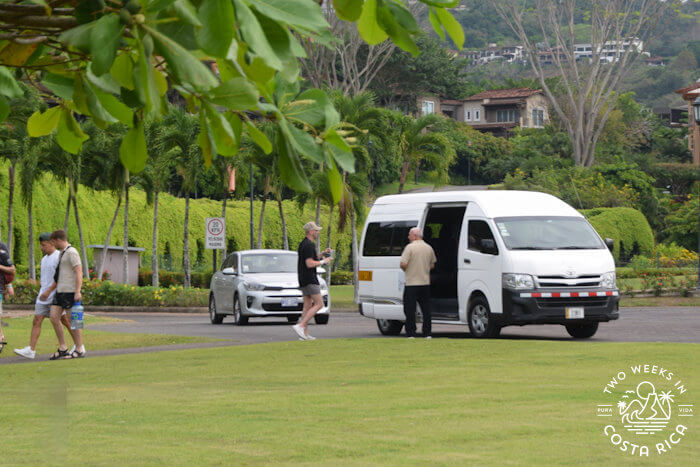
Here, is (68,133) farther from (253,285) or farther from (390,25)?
(253,285)

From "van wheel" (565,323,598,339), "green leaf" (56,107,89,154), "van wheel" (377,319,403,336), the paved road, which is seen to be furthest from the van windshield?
"green leaf" (56,107,89,154)

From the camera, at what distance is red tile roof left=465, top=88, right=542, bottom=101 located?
120812mm

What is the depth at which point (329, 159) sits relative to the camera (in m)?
3.35

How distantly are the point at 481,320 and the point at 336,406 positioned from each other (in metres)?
8.90

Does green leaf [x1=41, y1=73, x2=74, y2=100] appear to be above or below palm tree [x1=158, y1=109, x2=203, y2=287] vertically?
below

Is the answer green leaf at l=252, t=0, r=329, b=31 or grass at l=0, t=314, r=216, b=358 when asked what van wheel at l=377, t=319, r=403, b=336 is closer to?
grass at l=0, t=314, r=216, b=358

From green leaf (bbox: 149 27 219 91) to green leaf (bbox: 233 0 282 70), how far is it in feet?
0.44

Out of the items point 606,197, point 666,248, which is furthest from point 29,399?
point 606,197

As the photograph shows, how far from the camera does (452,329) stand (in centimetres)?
2252

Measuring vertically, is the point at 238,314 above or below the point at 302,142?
below

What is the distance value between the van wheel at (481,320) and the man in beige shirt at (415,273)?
0.85 meters

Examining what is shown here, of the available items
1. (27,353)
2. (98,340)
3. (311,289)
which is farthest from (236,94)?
(98,340)

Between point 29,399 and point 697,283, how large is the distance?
1114 inches

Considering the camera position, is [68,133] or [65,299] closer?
[68,133]
